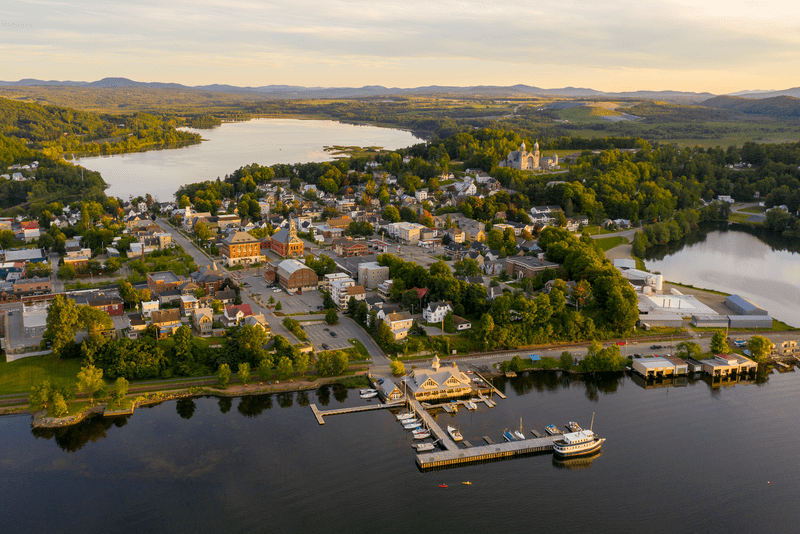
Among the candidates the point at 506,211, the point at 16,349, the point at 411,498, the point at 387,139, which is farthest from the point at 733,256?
the point at 387,139

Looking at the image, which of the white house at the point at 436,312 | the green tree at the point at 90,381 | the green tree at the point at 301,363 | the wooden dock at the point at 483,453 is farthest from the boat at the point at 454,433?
the green tree at the point at 90,381

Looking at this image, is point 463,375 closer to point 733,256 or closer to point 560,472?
point 560,472

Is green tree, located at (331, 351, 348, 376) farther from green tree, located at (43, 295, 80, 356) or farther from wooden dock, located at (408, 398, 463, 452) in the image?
green tree, located at (43, 295, 80, 356)

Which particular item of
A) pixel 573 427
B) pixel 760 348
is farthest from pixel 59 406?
pixel 760 348

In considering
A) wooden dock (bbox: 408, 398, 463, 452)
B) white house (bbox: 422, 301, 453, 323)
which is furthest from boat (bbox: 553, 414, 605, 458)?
white house (bbox: 422, 301, 453, 323)

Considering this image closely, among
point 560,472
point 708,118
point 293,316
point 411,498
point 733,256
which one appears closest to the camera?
point 411,498

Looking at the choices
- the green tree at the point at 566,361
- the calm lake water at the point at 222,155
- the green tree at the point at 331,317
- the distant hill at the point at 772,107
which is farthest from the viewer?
the distant hill at the point at 772,107

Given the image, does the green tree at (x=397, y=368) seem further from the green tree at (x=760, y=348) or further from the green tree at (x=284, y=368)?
the green tree at (x=760, y=348)
